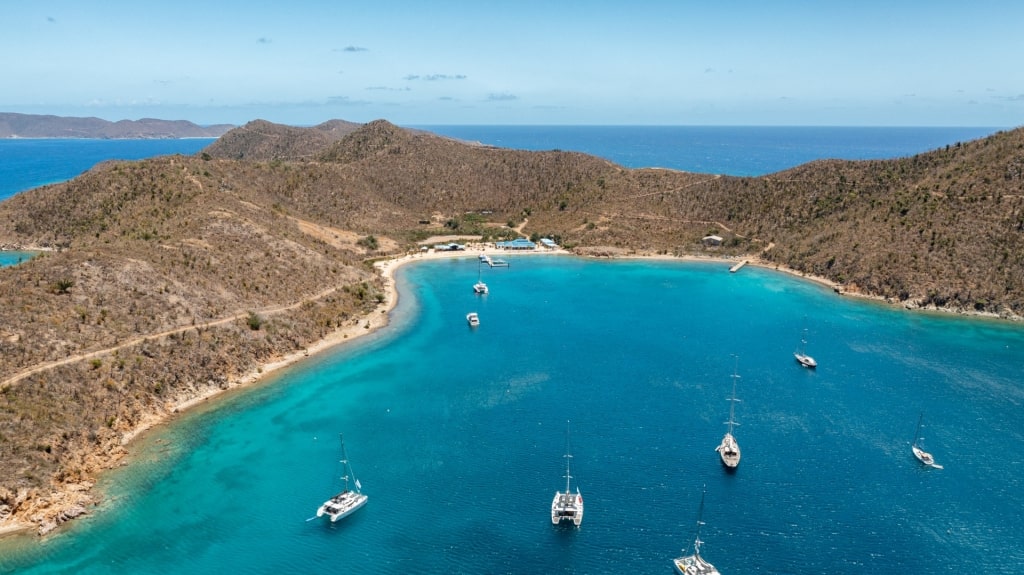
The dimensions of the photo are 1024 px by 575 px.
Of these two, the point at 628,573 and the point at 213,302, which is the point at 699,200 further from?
the point at 628,573

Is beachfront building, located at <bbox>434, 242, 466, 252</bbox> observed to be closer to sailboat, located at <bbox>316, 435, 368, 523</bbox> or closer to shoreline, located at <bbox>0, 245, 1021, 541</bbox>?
shoreline, located at <bbox>0, 245, 1021, 541</bbox>

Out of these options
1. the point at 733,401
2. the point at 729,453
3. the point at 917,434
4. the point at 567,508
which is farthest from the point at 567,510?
the point at 917,434

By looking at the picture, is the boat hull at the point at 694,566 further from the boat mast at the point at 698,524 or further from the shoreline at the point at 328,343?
the shoreline at the point at 328,343

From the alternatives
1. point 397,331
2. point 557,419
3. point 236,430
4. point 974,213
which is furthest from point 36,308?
point 974,213

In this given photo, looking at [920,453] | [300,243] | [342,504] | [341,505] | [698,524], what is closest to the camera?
[698,524]

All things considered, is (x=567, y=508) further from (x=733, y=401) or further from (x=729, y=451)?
(x=733, y=401)

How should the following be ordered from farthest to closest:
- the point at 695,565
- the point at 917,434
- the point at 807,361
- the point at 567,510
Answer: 1. the point at 807,361
2. the point at 917,434
3. the point at 567,510
4. the point at 695,565

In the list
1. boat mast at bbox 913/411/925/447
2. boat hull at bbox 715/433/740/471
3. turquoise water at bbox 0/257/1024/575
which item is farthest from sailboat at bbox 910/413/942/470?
boat hull at bbox 715/433/740/471

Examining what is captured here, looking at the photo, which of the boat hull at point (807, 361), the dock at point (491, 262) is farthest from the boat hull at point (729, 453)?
the dock at point (491, 262)
